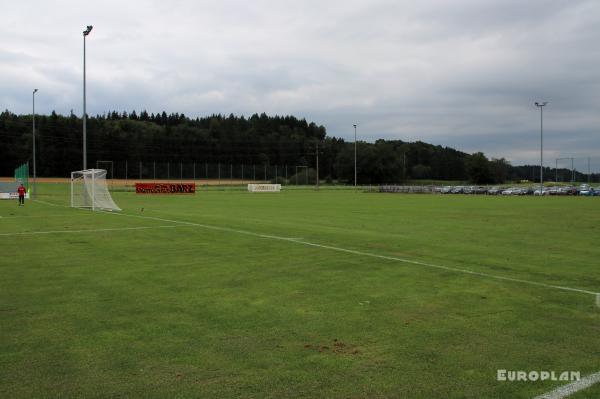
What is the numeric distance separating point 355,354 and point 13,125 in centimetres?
12314

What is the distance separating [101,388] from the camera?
4.47m

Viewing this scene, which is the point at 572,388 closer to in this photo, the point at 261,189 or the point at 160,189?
the point at 160,189

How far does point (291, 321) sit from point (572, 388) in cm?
316

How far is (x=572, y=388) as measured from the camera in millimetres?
4477

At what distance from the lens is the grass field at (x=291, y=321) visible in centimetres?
462

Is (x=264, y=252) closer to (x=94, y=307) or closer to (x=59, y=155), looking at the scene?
(x=94, y=307)

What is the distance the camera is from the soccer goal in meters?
31.1

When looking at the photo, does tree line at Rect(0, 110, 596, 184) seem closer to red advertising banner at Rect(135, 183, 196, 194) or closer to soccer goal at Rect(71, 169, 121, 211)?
red advertising banner at Rect(135, 183, 196, 194)

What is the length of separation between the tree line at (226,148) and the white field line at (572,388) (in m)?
112

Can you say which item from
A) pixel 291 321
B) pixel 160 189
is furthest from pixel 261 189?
pixel 291 321

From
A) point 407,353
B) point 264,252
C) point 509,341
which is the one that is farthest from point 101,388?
point 264,252

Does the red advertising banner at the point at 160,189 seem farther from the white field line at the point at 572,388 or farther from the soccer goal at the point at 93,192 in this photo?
the white field line at the point at 572,388

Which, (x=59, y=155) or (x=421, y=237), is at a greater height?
(x=59, y=155)

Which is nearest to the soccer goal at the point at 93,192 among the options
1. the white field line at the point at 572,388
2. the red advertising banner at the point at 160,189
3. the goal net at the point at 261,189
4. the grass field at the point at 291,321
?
the grass field at the point at 291,321
